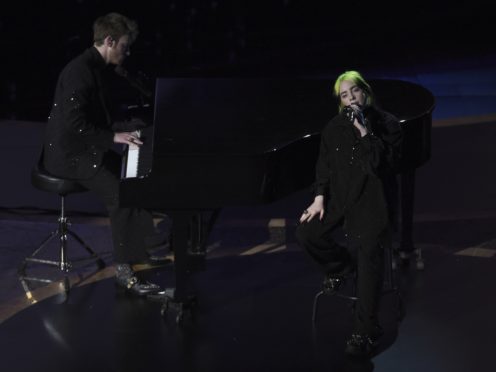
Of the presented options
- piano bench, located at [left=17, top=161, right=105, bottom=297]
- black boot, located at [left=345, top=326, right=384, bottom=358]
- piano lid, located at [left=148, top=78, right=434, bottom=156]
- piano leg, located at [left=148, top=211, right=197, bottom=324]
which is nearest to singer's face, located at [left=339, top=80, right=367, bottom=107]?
piano lid, located at [left=148, top=78, right=434, bottom=156]

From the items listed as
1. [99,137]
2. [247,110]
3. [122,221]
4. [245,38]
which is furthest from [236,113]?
[245,38]

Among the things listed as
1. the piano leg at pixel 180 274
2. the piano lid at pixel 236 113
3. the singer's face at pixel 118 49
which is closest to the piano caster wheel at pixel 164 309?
the piano leg at pixel 180 274

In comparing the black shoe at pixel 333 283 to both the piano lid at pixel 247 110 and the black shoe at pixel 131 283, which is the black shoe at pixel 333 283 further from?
the black shoe at pixel 131 283

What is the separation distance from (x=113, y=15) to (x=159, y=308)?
4.72 feet

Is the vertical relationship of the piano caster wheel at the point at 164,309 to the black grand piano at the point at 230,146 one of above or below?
below

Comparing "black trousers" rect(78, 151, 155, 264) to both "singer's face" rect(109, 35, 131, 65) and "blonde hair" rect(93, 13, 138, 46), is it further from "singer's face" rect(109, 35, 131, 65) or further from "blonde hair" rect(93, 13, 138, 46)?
"blonde hair" rect(93, 13, 138, 46)

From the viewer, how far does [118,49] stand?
16.7 feet

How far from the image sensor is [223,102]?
4949 millimetres

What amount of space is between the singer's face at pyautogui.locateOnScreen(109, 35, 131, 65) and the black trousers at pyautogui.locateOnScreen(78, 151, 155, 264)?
0.50 metres

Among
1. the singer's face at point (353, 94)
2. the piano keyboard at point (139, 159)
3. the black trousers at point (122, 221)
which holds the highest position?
the singer's face at point (353, 94)

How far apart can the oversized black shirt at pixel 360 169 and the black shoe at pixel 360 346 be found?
41cm

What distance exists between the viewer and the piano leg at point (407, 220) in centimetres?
540

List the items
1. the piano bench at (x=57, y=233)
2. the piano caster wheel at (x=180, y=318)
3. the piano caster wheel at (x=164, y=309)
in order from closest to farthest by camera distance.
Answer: the piano caster wheel at (x=180, y=318)
the piano caster wheel at (x=164, y=309)
the piano bench at (x=57, y=233)

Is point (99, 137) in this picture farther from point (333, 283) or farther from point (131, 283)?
point (333, 283)
